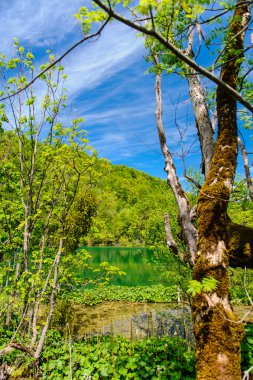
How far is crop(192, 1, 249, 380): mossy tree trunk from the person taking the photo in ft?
8.73

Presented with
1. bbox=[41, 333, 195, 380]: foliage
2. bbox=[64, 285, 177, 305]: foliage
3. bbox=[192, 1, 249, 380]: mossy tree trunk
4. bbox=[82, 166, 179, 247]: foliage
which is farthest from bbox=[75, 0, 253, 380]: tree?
bbox=[64, 285, 177, 305]: foliage

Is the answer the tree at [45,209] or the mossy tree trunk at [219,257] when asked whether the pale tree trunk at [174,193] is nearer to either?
the mossy tree trunk at [219,257]

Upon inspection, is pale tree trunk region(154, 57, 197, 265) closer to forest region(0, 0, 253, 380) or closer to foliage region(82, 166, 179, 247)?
forest region(0, 0, 253, 380)

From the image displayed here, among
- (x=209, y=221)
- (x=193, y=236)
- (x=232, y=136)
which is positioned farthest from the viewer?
(x=193, y=236)

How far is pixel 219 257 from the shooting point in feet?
9.71

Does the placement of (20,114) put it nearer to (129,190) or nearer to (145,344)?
(145,344)

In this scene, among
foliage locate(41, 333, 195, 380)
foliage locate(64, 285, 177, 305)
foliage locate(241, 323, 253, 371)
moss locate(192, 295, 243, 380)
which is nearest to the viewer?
moss locate(192, 295, 243, 380)

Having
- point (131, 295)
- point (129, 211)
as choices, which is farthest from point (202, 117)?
point (129, 211)

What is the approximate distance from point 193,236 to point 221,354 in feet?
4.66

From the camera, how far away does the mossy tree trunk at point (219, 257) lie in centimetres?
266

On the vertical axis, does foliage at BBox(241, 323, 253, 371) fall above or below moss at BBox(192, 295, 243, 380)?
below

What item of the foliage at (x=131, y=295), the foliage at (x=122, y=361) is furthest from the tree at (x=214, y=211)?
the foliage at (x=131, y=295)

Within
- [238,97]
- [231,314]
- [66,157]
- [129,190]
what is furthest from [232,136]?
[129,190]

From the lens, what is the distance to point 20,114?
8.88 meters
